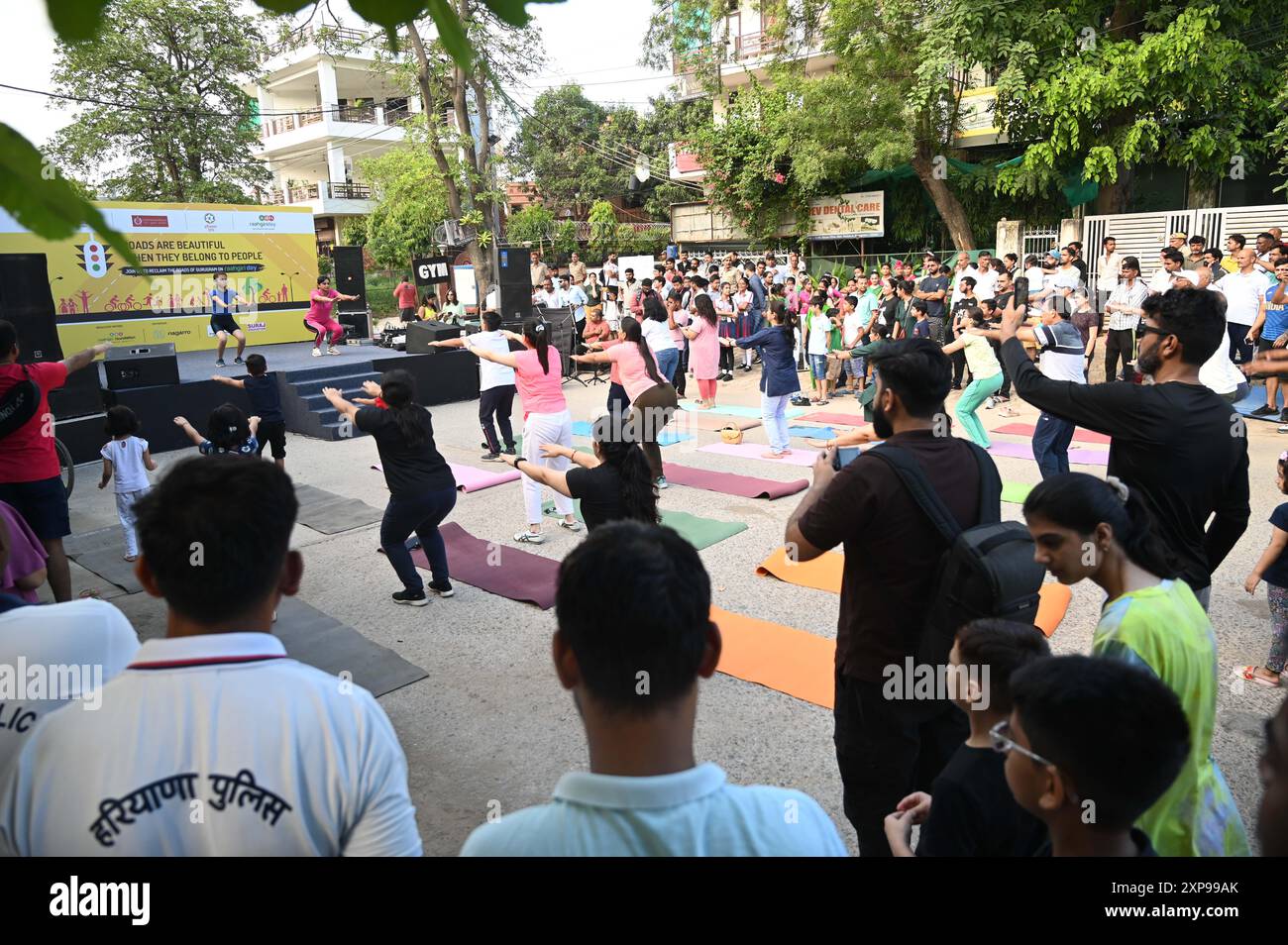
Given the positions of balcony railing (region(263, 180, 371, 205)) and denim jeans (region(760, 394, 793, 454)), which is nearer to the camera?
denim jeans (region(760, 394, 793, 454))

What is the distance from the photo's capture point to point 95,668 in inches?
72.9

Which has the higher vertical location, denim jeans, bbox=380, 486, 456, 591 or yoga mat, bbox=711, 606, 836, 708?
denim jeans, bbox=380, 486, 456, 591

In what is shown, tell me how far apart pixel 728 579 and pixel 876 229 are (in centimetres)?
1844

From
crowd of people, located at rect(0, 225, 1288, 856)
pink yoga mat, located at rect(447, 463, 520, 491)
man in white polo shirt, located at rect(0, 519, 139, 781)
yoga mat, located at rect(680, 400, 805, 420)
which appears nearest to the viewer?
crowd of people, located at rect(0, 225, 1288, 856)

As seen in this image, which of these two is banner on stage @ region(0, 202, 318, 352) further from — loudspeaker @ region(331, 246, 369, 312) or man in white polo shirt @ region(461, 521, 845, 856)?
Result: man in white polo shirt @ region(461, 521, 845, 856)

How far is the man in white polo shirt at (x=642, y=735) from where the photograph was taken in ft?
3.83

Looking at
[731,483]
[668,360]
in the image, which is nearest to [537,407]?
[731,483]

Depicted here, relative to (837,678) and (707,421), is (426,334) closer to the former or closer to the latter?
(707,421)

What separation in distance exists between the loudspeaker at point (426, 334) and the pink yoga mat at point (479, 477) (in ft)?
16.9

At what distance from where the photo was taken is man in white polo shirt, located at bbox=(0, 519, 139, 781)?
5.80ft

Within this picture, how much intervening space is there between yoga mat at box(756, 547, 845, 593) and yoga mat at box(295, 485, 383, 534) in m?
3.77

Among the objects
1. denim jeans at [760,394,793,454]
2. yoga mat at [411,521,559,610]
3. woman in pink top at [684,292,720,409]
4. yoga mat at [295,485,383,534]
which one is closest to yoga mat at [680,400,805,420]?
woman in pink top at [684,292,720,409]

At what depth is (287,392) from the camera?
40.6 feet
